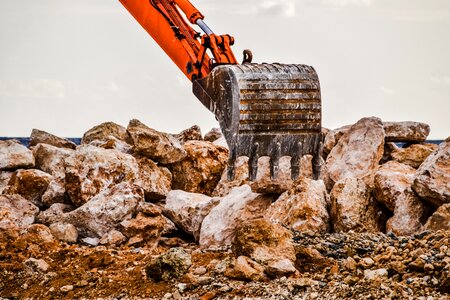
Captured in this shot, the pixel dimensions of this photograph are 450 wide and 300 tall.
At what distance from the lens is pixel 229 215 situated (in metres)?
7.49

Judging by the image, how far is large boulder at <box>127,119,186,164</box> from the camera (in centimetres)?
922

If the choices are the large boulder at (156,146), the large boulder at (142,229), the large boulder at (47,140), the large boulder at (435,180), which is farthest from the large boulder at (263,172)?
the large boulder at (47,140)

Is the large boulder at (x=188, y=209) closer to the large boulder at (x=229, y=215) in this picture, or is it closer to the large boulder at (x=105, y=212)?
the large boulder at (x=229, y=215)

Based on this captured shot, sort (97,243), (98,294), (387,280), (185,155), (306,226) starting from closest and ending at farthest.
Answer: (387,280) < (98,294) < (306,226) < (97,243) < (185,155)

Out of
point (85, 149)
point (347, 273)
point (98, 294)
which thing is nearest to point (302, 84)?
point (347, 273)

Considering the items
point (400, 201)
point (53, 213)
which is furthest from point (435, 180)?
point (53, 213)

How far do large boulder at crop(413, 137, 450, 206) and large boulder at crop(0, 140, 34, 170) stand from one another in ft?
17.7

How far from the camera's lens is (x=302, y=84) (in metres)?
6.04

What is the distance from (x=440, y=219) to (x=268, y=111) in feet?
6.91

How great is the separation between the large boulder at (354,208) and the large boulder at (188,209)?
1.41m

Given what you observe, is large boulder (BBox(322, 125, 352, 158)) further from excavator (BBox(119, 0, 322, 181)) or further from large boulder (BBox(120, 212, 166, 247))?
excavator (BBox(119, 0, 322, 181))

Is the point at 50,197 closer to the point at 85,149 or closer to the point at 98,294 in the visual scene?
the point at 85,149

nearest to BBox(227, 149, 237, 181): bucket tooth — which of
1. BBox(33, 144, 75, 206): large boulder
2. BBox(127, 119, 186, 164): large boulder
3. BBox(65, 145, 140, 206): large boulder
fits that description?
BBox(65, 145, 140, 206): large boulder

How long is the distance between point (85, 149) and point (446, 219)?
4.40m
